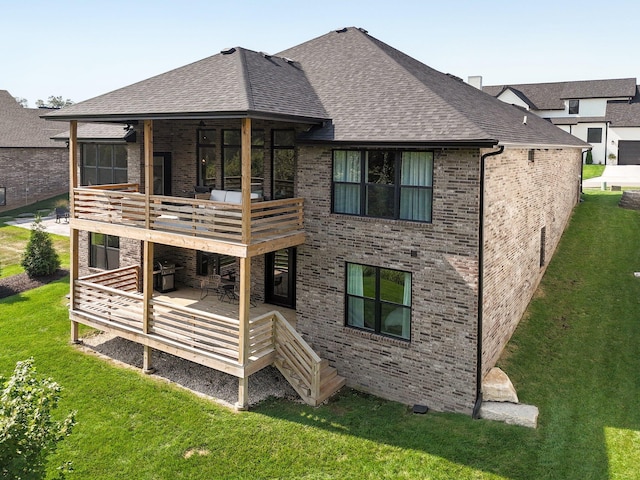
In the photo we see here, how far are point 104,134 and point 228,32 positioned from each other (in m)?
6.20

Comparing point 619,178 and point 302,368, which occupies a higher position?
point 619,178

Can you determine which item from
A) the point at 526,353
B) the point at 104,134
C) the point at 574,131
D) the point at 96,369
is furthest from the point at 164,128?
the point at 574,131

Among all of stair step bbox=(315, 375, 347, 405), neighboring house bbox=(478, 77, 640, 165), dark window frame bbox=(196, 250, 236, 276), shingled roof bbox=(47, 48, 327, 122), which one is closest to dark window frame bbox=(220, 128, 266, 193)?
shingled roof bbox=(47, 48, 327, 122)

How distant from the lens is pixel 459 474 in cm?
973

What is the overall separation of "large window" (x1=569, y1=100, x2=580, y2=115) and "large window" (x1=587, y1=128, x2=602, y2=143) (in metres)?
5.41

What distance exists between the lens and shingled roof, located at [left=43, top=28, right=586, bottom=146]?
38.8 feet

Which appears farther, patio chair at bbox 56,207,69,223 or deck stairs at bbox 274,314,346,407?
patio chair at bbox 56,207,69,223

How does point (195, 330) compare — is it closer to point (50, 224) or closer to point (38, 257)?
point (38, 257)

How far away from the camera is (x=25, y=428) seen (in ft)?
21.4

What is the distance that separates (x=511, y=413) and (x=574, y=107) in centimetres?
5161

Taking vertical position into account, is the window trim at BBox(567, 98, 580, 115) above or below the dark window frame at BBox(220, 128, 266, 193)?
above

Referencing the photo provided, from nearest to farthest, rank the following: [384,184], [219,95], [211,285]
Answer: [219,95], [384,184], [211,285]

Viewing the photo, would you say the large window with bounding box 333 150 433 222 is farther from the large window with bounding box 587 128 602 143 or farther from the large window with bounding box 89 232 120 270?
the large window with bounding box 587 128 602 143

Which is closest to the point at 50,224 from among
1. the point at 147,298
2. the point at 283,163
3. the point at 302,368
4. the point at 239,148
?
the point at 239,148
